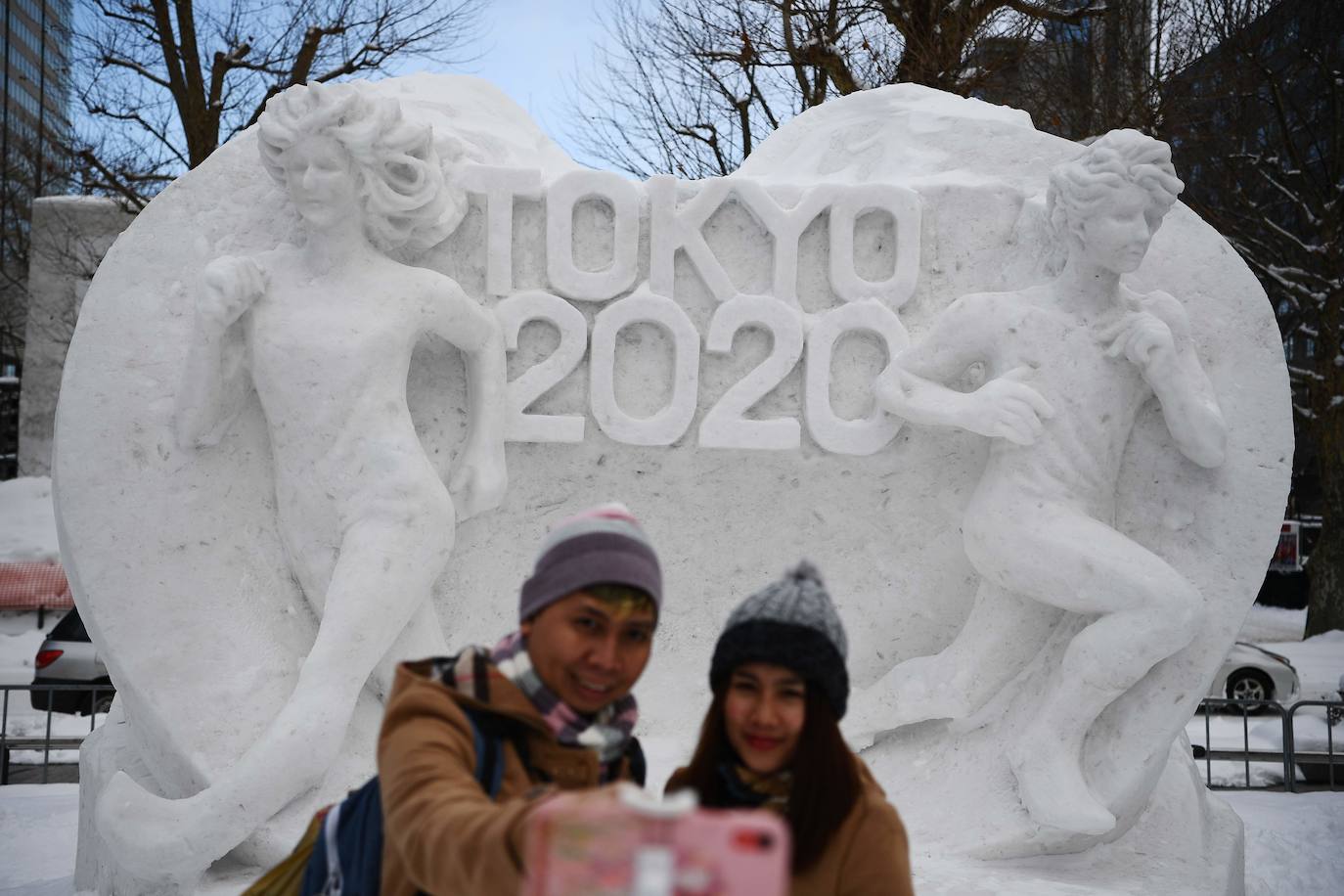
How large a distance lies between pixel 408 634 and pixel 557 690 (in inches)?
99.2

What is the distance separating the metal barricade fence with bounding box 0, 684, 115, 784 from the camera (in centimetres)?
693

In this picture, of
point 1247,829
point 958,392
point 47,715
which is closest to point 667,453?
point 958,392

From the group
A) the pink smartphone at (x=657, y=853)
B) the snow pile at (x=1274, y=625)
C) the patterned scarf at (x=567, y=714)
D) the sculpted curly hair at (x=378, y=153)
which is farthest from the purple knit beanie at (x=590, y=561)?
the snow pile at (x=1274, y=625)

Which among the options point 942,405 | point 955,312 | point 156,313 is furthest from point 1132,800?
point 156,313

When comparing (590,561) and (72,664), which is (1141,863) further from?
(72,664)

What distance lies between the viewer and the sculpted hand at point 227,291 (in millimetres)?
3918

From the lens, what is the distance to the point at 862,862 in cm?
172

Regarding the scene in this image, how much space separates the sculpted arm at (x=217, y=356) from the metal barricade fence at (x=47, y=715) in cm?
278

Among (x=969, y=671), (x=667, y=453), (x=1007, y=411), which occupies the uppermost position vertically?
(x=1007, y=411)

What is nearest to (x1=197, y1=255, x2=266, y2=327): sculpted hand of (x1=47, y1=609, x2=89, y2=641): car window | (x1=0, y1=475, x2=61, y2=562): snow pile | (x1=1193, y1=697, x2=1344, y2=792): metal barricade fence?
(x1=47, y1=609, x2=89, y2=641): car window

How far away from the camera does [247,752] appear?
12.3ft

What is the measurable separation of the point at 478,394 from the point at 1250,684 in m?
7.72

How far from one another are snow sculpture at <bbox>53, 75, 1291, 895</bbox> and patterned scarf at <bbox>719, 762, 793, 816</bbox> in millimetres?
2325

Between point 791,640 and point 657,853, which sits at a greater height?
point 791,640
